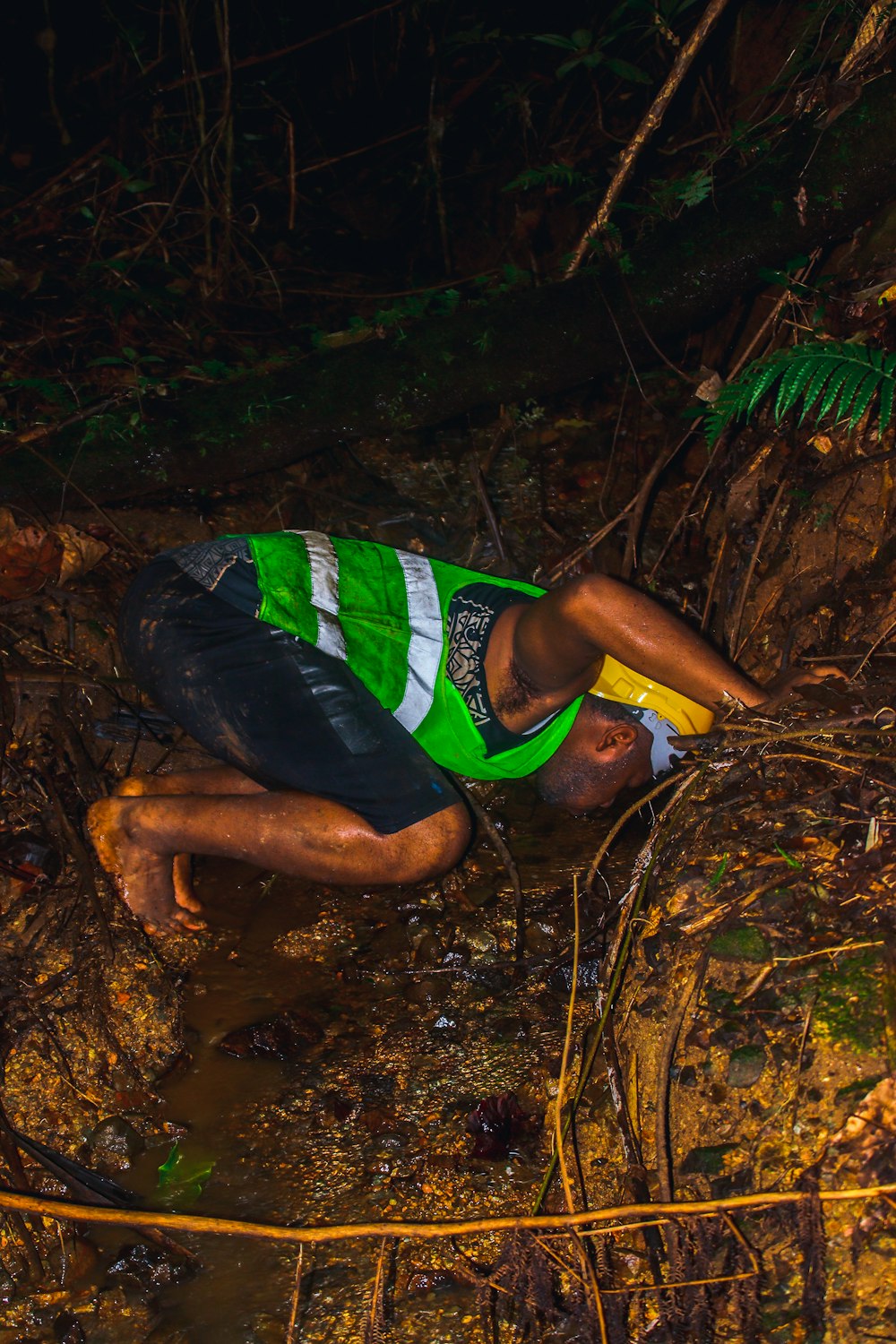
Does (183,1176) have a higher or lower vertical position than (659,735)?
lower

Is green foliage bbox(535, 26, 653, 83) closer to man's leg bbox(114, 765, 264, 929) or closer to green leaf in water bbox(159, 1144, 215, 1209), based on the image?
man's leg bbox(114, 765, 264, 929)

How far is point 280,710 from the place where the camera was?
2.27 meters

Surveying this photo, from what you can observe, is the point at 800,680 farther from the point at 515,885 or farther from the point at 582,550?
the point at 582,550

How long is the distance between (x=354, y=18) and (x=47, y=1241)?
5781 millimetres

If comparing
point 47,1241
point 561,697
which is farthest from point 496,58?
point 47,1241

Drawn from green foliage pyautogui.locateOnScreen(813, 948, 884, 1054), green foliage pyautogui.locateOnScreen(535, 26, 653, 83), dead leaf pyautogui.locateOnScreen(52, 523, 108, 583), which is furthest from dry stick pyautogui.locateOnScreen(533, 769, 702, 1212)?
green foliage pyautogui.locateOnScreen(535, 26, 653, 83)

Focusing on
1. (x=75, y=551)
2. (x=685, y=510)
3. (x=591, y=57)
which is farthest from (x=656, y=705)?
(x=591, y=57)

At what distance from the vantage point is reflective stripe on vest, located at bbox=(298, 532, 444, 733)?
239 centimetres

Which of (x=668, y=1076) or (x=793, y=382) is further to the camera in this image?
(x=793, y=382)

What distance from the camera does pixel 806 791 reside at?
1.95 meters

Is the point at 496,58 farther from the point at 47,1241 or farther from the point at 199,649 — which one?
the point at 47,1241

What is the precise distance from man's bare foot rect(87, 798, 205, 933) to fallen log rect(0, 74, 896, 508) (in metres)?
1.33

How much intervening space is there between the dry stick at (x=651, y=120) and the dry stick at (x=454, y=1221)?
3.20 m

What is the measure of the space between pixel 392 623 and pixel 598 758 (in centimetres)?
67
